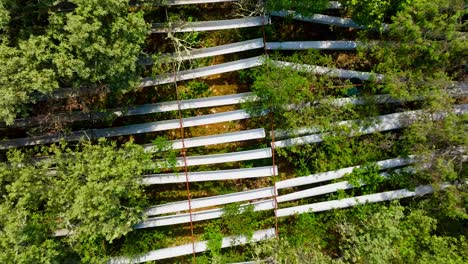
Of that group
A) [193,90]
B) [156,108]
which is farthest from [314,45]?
[156,108]

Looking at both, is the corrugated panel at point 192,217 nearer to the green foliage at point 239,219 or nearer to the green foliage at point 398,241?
the green foliage at point 239,219

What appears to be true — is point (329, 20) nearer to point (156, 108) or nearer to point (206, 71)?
point (206, 71)

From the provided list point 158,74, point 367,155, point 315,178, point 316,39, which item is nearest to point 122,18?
point 158,74

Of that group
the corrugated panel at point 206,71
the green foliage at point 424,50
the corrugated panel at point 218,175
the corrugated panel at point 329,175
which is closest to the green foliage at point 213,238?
the corrugated panel at point 218,175

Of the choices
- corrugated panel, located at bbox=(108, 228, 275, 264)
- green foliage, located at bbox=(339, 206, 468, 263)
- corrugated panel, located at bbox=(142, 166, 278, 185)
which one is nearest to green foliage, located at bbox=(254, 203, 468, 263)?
green foliage, located at bbox=(339, 206, 468, 263)

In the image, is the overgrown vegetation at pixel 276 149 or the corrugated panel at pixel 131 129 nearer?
the overgrown vegetation at pixel 276 149

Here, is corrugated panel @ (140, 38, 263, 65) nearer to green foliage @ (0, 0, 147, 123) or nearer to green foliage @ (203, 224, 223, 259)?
green foliage @ (0, 0, 147, 123)
